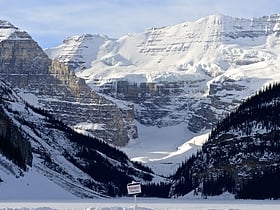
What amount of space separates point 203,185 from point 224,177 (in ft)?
19.3

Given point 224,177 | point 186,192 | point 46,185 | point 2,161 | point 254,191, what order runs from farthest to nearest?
point 186,192 < point 224,177 < point 254,191 < point 46,185 < point 2,161

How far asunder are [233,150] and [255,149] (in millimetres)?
7592

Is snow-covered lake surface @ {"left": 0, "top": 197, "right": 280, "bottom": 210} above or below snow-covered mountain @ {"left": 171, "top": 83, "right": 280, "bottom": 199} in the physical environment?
above

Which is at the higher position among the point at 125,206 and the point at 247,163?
the point at 125,206

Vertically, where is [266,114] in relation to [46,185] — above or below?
above

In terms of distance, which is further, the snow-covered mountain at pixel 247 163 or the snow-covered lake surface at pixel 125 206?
the snow-covered mountain at pixel 247 163

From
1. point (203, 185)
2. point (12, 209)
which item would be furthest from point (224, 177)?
point (12, 209)

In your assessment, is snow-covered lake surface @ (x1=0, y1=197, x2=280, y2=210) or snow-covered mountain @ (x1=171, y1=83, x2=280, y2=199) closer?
snow-covered lake surface @ (x1=0, y1=197, x2=280, y2=210)

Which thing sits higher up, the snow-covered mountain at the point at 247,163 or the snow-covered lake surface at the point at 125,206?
the snow-covered lake surface at the point at 125,206

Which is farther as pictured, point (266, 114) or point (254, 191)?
point (266, 114)

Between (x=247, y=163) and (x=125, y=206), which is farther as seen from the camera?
(x=247, y=163)

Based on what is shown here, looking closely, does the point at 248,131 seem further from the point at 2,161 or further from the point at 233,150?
the point at 2,161

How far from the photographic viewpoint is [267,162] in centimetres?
17562

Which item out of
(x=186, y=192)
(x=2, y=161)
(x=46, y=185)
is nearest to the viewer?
(x=2, y=161)
